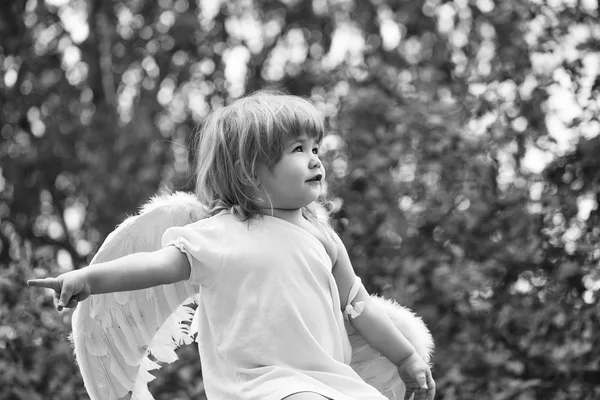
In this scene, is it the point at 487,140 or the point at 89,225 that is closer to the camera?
the point at 487,140

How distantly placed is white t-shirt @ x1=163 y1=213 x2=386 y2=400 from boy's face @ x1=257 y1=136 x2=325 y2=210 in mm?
67

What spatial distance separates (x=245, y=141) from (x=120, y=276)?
47 cm

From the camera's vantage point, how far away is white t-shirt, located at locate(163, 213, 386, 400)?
2.29m

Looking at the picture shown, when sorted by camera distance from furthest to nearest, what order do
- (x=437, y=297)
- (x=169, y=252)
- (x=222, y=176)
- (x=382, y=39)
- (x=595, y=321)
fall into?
(x=382, y=39) < (x=437, y=297) < (x=595, y=321) < (x=222, y=176) < (x=169, y=252)

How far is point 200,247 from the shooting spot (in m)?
2.30

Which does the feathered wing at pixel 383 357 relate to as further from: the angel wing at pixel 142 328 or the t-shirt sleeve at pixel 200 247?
the t-shirt sleeve at pixel 200 247

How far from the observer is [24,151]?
7.30 metres

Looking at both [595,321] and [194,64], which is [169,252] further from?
[194,64]

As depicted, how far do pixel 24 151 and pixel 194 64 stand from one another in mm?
1457

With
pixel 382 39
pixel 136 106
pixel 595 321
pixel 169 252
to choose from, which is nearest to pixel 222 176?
pixel 169 252

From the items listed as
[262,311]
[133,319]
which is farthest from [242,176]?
[133,319]

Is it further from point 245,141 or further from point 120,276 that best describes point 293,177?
point 120,276

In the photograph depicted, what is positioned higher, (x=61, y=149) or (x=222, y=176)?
(x=222, y=176)

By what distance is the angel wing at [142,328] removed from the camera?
2572 mm
